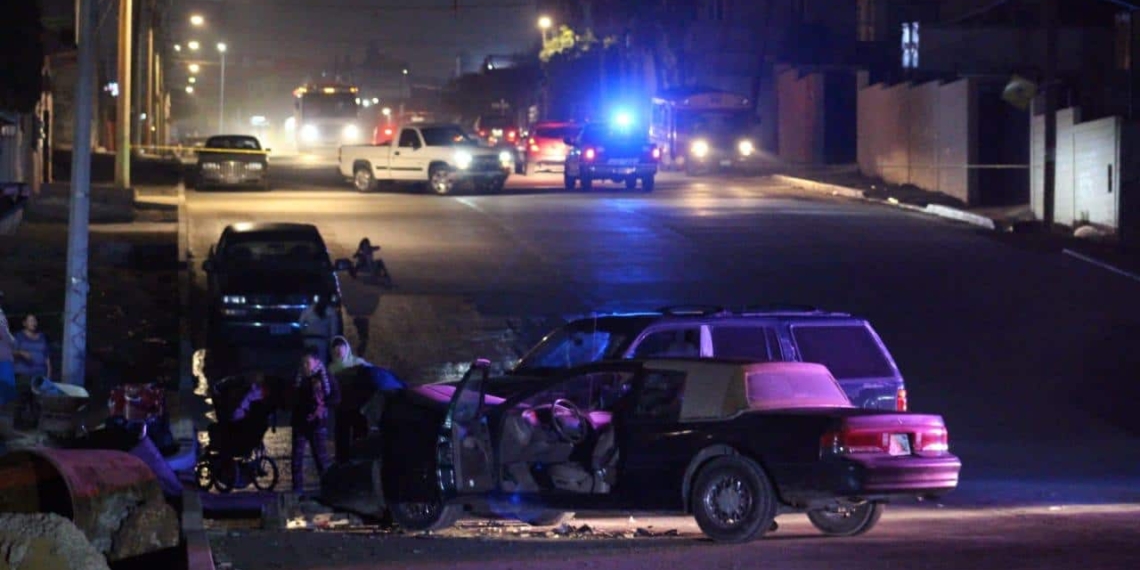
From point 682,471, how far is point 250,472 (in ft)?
16.7

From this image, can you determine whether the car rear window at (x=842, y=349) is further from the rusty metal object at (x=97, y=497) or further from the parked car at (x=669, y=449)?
the rusty metal object at (x=97, y=497)

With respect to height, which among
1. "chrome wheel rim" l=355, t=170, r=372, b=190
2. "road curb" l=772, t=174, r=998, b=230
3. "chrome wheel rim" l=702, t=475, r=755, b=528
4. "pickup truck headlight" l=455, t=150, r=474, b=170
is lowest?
"chrome wheel rim" l=702, t=475, r=755, b=528

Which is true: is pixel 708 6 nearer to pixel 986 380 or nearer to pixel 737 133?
pixel 737 133

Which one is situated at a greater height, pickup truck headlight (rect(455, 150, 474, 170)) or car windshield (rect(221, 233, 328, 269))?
pickup truck headlight (rect(455, 150, 474, 170))

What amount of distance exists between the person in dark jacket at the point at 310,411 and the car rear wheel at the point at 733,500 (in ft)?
15.1

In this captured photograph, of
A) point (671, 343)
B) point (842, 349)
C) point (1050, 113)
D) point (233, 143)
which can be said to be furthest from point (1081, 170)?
point (671, 343)

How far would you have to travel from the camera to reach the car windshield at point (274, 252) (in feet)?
75.1

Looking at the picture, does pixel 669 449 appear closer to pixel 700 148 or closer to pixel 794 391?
pixel 794 391

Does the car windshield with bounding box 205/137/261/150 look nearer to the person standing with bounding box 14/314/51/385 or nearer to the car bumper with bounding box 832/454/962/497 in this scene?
the person standing with bounding box 14/314/51/385

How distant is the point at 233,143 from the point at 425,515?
35.0m

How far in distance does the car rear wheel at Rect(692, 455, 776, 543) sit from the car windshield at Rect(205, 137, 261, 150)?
35.8 metres

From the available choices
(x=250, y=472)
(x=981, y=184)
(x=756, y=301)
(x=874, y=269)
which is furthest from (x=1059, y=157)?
(x=250, y=472)

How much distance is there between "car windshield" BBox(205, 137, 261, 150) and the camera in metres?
45.5

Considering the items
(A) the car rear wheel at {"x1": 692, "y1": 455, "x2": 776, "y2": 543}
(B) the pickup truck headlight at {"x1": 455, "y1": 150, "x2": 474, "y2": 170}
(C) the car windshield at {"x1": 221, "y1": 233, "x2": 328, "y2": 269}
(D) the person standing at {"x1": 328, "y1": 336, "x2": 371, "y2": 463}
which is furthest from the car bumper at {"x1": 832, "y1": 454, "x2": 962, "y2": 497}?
(B) the pickup truck headlight at {"x1": 455, "y1": 150, "x2": 474, "y2": 170}
